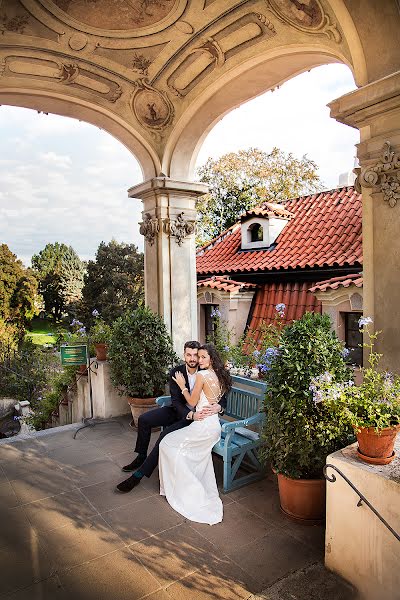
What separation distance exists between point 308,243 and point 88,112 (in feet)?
20.8

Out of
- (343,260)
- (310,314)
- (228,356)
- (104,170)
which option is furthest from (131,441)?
(104,170)

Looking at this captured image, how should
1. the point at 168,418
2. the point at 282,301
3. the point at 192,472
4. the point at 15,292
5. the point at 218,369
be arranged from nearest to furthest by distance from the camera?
the point at 192,472, the point at 218,369, the point at 168,418, the point at 282,301, the point at 15,292

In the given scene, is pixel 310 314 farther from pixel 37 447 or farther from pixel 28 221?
pixel 28 221

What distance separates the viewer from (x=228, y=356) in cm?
524

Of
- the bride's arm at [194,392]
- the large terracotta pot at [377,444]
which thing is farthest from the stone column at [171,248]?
the large terracotta pot at [377,444]

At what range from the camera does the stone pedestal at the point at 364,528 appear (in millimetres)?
2297

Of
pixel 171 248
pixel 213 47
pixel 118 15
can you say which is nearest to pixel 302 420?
pixel 171 248

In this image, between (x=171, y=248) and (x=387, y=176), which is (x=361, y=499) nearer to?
(x=387, y=176)

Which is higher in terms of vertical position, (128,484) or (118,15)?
(118,15)

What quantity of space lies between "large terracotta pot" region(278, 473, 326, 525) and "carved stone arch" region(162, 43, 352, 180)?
370 cm

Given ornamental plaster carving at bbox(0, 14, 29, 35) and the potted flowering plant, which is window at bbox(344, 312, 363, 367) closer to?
the potted flowering plant

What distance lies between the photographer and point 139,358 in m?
5.31

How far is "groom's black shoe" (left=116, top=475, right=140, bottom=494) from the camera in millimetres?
3742

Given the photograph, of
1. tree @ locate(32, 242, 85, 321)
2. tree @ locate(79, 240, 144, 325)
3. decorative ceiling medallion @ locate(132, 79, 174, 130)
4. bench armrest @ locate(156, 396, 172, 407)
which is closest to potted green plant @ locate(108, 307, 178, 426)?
bench armrest @ locate(156, 396, 172, 407)
